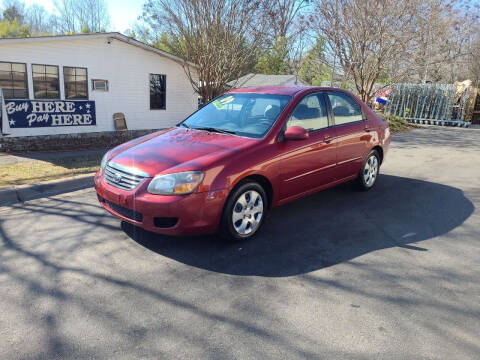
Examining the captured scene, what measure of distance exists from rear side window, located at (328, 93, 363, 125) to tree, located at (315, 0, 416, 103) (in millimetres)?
11321

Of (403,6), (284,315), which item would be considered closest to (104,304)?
(284,315)

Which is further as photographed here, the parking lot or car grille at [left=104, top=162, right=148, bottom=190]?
car grille at [left=104, top=162, right=148, bottom=190]

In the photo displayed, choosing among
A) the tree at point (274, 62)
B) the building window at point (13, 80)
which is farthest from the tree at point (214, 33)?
the tree at point (274, 62)

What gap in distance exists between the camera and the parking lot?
100 inches

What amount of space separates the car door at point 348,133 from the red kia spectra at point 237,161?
15 millimetres

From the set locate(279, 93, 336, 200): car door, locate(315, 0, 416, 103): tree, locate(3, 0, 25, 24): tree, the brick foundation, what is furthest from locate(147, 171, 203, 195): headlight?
locate(3, 0, 25, 24): tree

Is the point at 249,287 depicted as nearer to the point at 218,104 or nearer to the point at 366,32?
the point at 218,104

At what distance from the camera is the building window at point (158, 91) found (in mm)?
14664

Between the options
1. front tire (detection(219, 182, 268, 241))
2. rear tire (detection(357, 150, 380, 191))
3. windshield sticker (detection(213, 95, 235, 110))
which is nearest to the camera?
front tire (detection(219, 182, 268, 241))

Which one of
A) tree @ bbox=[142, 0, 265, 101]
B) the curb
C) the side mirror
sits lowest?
the curb

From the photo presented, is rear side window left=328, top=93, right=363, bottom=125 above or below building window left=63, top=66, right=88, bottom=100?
below

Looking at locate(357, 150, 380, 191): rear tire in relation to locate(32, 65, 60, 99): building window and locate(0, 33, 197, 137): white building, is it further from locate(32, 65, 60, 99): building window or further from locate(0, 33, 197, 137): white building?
locate(32, 65, 60, 99): building window

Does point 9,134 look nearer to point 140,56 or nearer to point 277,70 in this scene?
point 140,56

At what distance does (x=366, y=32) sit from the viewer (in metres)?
15.5
